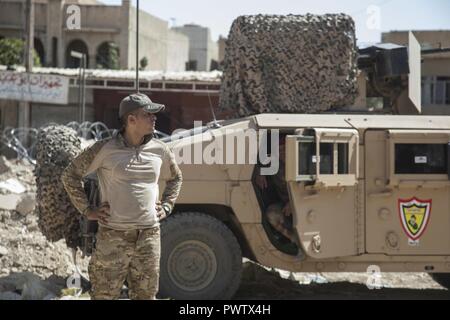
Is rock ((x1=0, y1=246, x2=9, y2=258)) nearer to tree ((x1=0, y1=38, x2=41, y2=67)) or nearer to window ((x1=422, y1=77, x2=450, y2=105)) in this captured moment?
window ((x1=422, y1=77, x2=450, y2=105))

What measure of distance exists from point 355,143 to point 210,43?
116ft

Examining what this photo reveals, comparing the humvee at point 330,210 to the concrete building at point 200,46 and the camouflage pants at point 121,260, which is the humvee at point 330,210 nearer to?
the camouflage pants at point 121,260

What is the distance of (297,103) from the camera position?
695 centimetres

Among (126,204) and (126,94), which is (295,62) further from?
(126,94)

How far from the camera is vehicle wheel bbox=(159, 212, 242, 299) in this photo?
570cm

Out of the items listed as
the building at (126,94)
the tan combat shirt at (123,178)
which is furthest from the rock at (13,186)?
the building at (126,94)

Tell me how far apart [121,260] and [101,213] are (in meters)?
0.30

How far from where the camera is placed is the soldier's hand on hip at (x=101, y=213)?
407cm

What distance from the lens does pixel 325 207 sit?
226 inches

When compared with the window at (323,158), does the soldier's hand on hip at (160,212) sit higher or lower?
lower

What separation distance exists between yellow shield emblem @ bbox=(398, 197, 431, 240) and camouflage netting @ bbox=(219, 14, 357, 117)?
154cm

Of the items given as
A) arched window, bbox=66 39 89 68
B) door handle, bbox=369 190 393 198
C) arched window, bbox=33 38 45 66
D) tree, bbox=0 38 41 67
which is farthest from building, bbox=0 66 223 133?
door handle, bbox=369 190 393 198
